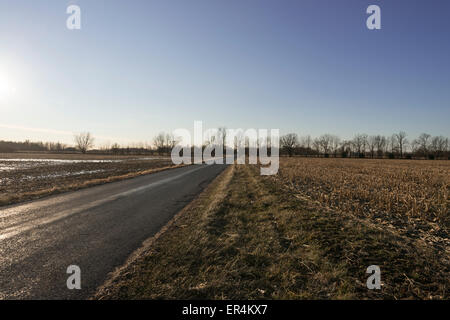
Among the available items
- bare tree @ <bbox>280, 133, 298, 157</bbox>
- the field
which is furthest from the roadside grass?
bare tree @ <bbox>280, 133, 298, 157</bbox>

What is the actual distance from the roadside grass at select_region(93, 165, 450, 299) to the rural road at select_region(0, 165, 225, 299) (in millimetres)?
583

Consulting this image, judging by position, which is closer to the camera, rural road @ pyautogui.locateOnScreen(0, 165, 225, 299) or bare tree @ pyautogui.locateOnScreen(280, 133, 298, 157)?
rural road @ pyautogui.locateOnScreen(0, 165, 225, 299)

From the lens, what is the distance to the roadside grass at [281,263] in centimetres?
317

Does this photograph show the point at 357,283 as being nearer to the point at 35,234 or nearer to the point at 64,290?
the point at 64,290

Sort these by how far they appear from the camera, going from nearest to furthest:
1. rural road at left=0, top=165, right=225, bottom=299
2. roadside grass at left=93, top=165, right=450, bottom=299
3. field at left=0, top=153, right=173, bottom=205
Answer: roadside grass at left=93, top=165, right=450, bottom=299 → rural road at left=0, top=165, right=225, bottom=299 → field at left=0, top=153, right=173, bottom=205

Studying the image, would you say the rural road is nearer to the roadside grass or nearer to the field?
the roadside grass

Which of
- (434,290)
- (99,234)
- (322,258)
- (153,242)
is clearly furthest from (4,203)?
(434,290)

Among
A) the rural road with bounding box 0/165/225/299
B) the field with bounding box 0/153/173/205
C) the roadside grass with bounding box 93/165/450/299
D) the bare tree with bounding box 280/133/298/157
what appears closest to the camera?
the roadside grass with bounding box 93/165/450/299

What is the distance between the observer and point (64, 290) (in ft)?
10.7

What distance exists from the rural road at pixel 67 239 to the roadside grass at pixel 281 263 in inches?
23.0

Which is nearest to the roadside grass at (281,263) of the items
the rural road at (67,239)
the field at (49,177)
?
the rural road at (67,239)

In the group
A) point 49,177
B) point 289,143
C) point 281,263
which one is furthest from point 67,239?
point 289,143

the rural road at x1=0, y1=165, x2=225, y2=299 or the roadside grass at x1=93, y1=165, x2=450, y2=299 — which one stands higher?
the roadside grass at x1=93, y1=165, x2=450, y2=299

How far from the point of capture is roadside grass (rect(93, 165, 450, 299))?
317cm
